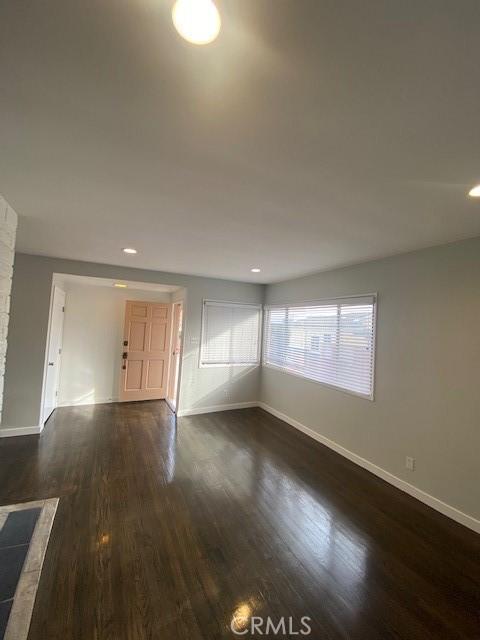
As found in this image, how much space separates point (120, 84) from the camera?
991 millimetres

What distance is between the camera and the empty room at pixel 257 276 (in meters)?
0.87

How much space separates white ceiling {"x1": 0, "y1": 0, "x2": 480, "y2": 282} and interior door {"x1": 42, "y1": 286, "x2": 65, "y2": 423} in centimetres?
231

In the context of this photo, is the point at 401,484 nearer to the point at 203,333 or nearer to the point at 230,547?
the point at 230,547

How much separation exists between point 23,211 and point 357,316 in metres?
3.61

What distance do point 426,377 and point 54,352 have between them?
502 centimetres

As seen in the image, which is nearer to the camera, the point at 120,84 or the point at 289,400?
the point at 120,84

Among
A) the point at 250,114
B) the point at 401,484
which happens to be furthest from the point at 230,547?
the point at 250,114

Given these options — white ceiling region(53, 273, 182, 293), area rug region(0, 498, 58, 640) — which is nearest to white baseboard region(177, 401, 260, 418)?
white ceiling region(53, 273, 182, 293)

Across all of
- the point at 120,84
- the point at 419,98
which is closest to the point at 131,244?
the point at 120,84

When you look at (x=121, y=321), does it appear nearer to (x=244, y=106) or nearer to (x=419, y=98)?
(x=244, y=106)

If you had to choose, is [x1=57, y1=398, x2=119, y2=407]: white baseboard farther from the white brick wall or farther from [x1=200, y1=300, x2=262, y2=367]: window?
the white brick wall

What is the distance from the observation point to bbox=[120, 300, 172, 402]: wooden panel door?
210 inches

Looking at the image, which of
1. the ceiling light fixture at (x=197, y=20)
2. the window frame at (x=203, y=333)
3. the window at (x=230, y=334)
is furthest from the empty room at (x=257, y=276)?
the window at (x=230, y=334)

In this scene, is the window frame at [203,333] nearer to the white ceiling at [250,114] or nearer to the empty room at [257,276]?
the empty room at [257,276]
